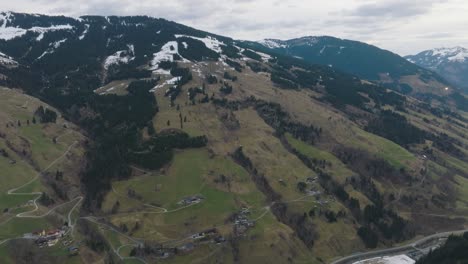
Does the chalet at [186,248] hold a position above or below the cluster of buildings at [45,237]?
below

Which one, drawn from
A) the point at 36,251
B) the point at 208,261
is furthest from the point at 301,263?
the point at 36,251

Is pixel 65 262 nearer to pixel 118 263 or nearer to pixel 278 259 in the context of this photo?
pixel 118 263

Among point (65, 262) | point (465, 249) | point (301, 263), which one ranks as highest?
point (465, 249)

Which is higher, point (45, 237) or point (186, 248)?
point (45, 237)

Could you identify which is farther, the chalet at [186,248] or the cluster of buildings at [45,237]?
the chalet at [186,248]

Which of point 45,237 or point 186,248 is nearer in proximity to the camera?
point 45,237

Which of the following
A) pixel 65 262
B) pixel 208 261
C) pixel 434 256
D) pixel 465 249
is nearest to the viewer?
pixel 465 249

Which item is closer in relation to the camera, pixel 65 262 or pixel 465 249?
pixel 465 249

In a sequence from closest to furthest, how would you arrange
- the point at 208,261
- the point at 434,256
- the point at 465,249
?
the point at 465,249 → the point at 434,256 → the point at 208,261

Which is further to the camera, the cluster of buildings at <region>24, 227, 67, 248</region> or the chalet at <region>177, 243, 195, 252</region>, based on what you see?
the chalet at <region>177, 243, 195, 252</region>

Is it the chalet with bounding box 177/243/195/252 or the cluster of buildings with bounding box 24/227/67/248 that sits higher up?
the cluster of buildings with bounding box 24/227/67/248

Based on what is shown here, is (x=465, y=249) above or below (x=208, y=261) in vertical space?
above
